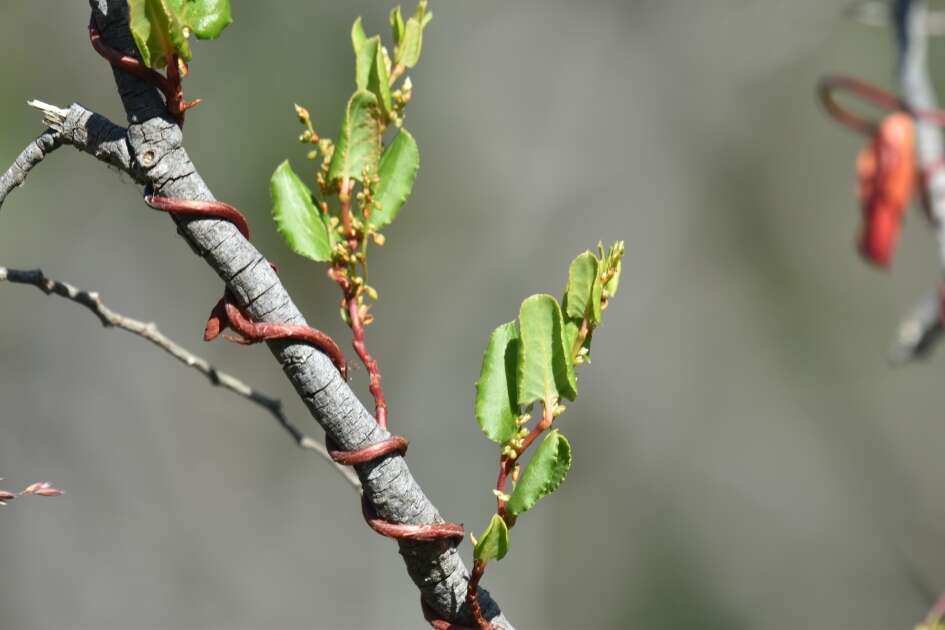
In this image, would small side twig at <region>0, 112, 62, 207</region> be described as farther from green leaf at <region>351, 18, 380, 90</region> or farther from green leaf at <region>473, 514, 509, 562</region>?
green leaf at <region>473, 514, 509, 562</region>

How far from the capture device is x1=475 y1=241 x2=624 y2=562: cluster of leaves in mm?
585

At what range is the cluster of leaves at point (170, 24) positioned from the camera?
21.0 inches

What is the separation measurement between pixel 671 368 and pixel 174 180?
2964 millimetres

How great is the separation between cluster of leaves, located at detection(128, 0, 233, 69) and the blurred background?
7.18 feet

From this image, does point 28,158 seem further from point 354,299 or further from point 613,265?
point 613,265

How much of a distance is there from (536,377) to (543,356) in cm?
1

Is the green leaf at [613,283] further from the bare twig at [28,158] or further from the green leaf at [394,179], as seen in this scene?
the bare twig at [28,158]

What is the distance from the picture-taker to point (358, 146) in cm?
64

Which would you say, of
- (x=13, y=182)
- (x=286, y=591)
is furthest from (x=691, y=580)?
(x=13, y=182)

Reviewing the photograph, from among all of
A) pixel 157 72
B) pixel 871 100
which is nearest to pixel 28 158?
pixel 157 72

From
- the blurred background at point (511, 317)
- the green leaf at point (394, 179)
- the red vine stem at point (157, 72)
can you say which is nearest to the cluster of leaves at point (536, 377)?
the green leaf at point (394, 179)

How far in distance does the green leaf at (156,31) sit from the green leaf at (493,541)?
0.31 metres

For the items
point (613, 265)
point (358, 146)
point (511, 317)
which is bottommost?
point (511, 317)

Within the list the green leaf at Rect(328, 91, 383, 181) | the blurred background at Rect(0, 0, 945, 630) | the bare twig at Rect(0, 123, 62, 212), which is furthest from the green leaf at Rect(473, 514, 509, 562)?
the blurred background at Rect(0, 0, 945, 630)
